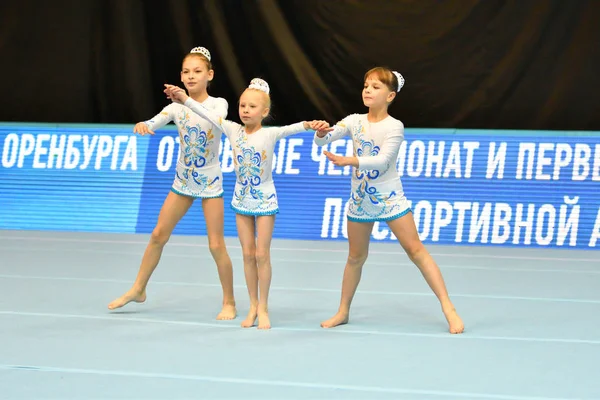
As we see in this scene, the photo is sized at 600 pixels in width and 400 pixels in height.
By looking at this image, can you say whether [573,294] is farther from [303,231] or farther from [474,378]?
[303,231]

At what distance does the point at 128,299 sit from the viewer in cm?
530

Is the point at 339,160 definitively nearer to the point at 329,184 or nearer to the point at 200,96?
the point at 200,96

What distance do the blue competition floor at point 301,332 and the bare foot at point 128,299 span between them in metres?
0.06

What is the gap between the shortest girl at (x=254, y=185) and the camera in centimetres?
499

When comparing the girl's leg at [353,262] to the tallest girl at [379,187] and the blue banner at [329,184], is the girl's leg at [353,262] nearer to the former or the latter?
the tallest girl at [379,187]

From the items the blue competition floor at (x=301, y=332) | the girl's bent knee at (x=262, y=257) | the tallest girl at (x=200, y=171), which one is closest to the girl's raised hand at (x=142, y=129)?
the tallest girl at (x=200, y=171)

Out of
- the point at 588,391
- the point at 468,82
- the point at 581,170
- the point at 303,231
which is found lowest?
the point at 588,391

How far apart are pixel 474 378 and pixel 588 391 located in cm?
46

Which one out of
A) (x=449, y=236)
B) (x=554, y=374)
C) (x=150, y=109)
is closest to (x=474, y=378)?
(x=554, y=374)

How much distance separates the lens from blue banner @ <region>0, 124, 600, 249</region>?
813cm

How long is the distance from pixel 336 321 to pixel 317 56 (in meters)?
5.12

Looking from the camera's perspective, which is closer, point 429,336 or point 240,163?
point 429,336

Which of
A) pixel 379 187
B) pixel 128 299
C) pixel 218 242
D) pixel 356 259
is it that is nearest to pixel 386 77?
pixel 379 187

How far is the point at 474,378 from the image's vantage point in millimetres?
3893
